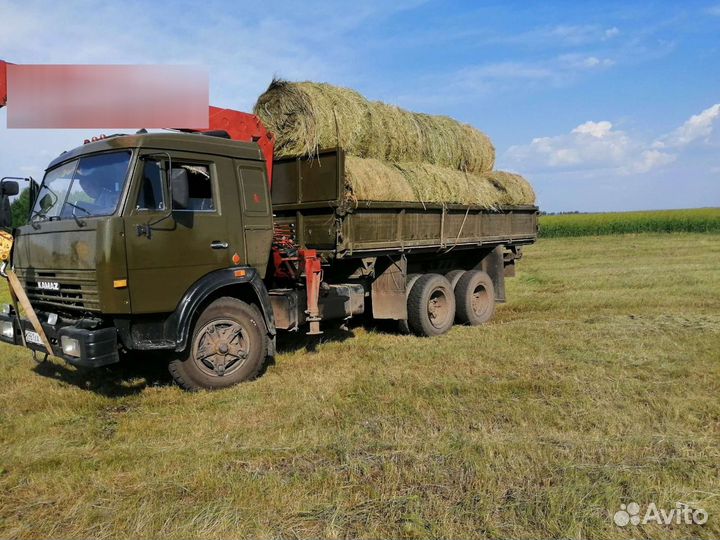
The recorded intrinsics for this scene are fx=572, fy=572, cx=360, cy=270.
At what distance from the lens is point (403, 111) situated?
27.9 feet

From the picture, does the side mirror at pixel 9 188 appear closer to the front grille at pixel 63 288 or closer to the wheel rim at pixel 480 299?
the front grille at pixel 63 288

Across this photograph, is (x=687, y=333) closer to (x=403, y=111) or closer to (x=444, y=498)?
(x=403, y=111)

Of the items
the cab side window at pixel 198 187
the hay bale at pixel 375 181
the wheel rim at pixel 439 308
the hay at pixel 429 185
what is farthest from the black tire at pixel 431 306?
the cab side window at pixel 198 187

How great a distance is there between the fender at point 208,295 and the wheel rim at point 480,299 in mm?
4651

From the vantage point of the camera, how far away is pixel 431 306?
8766 mm

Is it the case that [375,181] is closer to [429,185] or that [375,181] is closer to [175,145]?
[429,185]

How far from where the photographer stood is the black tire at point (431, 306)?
8.31m

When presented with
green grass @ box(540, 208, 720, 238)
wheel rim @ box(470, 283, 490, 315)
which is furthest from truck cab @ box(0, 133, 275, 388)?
green grass @ box(540, 208, 720, 238)

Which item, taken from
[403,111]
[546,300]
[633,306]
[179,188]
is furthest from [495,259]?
[179,188]

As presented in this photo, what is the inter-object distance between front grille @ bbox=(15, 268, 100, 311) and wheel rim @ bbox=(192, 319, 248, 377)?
1.04 metres

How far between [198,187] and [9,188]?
6.16 ft

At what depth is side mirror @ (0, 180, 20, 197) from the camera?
564 cm

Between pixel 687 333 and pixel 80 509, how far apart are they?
751 centimetres

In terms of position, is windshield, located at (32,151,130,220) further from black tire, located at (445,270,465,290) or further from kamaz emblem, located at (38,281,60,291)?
black tire, located at (445,270,465,290)
